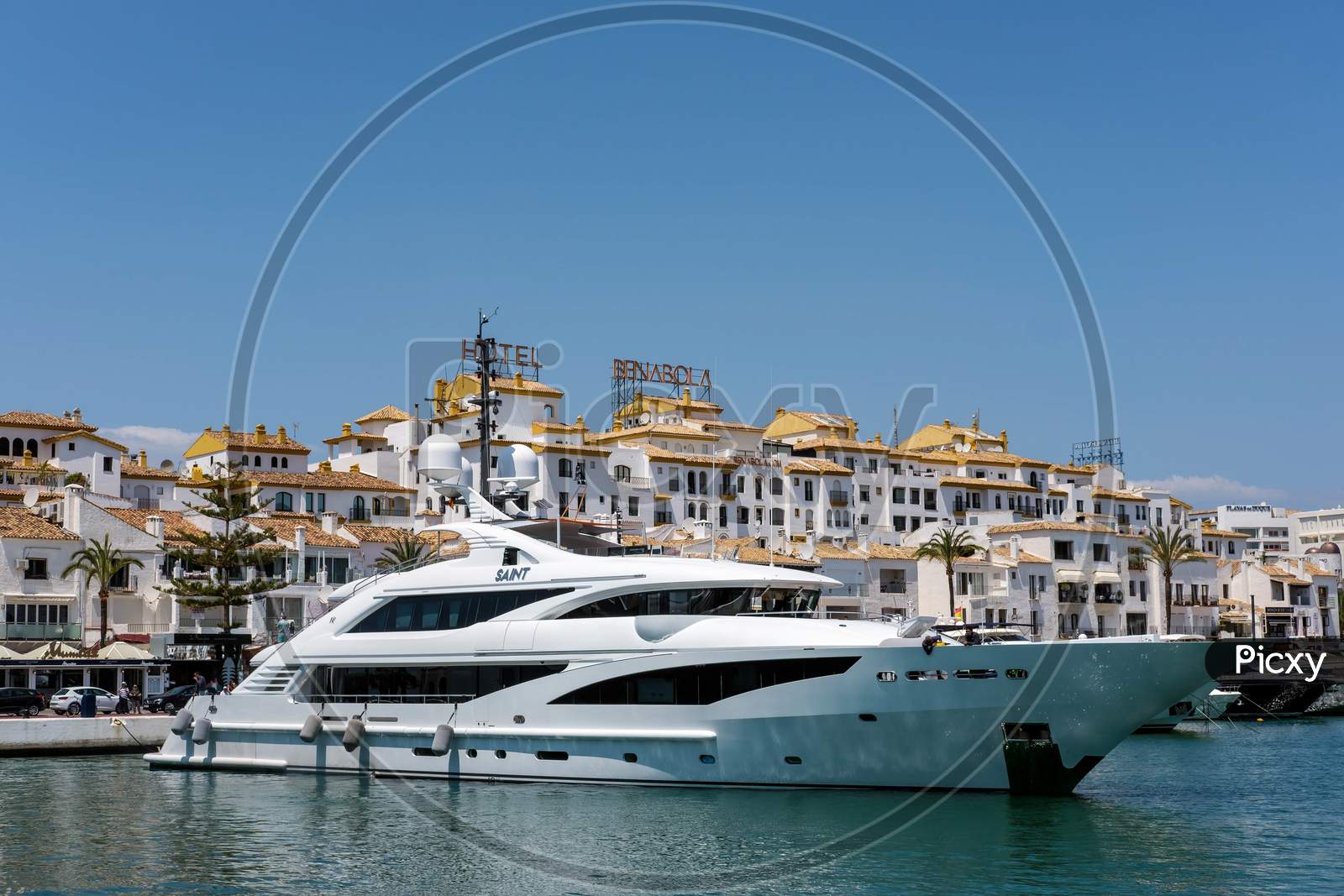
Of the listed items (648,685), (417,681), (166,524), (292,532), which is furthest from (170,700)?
(648,685)

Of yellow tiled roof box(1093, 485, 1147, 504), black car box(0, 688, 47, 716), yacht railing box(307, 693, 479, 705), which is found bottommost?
black car box(0, 688, 47, 716)

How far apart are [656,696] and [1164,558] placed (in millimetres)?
52796

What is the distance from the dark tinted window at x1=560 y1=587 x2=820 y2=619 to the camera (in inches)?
1162

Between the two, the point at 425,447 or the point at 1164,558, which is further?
the point at 1164,558

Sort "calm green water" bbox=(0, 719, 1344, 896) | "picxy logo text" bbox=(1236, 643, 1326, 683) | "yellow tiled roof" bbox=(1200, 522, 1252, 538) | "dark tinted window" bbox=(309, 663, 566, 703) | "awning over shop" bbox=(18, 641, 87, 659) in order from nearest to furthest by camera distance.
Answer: "calm green water" bbox=(0, 719, 1344, 896) < "dark tinted window" bbox=(309, 663, 566, 703) < "awning over shop" bbox=(18, 641, 87, 659) < "picxy logo text" bbox=(1236, 643, 1326, 683) < "yellow tiled roof" bbox=(1200, 522, 1252, 538)

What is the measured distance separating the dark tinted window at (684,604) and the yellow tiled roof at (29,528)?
34545 mm

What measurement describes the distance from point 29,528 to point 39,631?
4064 mm

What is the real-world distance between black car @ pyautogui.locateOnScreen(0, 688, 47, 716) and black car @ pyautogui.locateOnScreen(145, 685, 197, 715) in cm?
331

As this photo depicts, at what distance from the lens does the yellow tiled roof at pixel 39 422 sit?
79.8 meters

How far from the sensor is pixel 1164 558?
246 ft

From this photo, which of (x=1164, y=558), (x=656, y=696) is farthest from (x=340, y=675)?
(x=1164, y=558)

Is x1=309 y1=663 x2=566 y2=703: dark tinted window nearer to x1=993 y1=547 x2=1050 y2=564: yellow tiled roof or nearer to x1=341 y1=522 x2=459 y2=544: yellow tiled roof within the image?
x1=341 y1=522 x2=459 y2=544: yellow tiled roof

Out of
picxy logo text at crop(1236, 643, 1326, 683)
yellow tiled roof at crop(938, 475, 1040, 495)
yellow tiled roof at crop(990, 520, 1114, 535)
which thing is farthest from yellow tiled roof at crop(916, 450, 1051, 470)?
picxy logo text at crop(1236, 643, 1326, 683)

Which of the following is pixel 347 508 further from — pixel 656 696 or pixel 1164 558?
pixel 656 696
